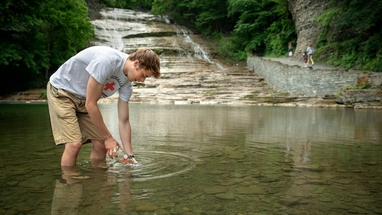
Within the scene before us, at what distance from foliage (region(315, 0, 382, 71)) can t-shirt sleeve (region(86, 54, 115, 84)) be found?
18597 millimetres

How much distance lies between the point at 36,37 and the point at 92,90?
990 inches

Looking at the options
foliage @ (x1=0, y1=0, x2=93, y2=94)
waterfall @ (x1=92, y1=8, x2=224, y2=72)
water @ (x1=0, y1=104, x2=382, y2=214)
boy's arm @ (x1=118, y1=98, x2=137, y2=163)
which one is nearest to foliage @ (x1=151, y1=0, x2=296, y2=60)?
waterfall @ (x1=92, y1=8, x2=224, y2=72)

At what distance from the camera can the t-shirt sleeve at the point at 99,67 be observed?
3212mm

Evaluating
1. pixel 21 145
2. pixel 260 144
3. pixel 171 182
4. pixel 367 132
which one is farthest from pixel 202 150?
pixel 367 132

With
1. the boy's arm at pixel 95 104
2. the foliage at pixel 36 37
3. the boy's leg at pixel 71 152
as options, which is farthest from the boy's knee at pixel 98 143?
the foliage at pixel 36 37

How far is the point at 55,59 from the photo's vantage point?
90.8 feet

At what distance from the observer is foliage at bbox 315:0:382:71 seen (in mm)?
18766

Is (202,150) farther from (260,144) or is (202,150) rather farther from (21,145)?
(21,145)

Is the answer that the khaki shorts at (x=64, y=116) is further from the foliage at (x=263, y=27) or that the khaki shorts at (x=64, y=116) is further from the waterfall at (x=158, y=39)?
the foliage at (x=263, y=27)

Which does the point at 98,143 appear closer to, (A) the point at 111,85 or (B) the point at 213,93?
(A) the point at 111,85

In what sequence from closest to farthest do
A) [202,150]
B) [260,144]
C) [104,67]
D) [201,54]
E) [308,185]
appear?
[104,67] < [308,185] < [202,150] < [260,144] < [201,54]

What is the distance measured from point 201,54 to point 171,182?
32631 mm

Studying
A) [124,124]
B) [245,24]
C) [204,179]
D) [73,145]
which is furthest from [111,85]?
[245,24]

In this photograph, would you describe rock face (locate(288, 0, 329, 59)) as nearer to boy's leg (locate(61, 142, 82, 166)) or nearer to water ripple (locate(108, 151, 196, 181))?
water ripple (locate(108, 151, 196, 181))
